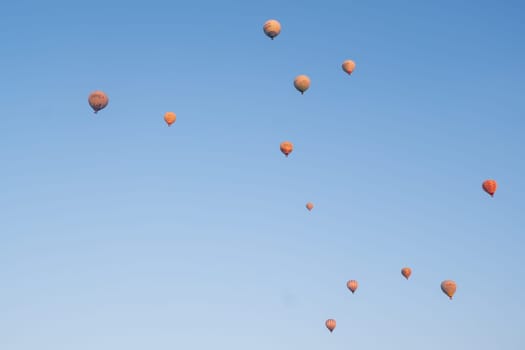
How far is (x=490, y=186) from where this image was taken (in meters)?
50.1

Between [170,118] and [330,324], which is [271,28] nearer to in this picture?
[170,118]

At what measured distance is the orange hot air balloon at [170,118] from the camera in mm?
53438

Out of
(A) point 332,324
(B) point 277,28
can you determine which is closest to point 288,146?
(B) point 277,28

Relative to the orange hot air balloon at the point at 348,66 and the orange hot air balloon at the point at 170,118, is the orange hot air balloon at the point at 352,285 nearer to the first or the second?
the orange hot air balloon at the point at 348,66

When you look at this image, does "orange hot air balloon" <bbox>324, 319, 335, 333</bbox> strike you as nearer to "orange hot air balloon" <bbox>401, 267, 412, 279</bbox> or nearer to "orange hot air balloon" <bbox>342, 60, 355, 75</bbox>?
"orange hot air balloon" <bbox>401, 267, 412, 279</bbox>

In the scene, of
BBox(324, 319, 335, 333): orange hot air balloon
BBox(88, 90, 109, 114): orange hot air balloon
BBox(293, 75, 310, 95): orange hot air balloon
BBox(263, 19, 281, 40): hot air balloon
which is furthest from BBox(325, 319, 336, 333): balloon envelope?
BBox(88, 90, 109, 114): orange hot air balloon

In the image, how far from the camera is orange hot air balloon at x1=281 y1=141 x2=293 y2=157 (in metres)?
53.6

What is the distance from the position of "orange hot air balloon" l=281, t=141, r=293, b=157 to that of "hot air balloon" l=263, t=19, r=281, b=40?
10060 mm

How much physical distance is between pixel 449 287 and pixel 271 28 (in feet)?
90.3

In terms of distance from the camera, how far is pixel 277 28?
4862 centimetres

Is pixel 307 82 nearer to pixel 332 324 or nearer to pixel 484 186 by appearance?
pixel 484 186

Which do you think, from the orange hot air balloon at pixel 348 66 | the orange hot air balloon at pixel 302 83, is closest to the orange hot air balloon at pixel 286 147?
the orange hot air balloon at pixel 302 83

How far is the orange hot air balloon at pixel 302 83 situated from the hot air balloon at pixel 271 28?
3.98 metres

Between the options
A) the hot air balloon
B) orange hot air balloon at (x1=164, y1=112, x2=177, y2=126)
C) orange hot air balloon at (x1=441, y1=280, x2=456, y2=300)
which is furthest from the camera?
orange hot air balloon at (x1=164, y1=112, x2=177, y2=126)
